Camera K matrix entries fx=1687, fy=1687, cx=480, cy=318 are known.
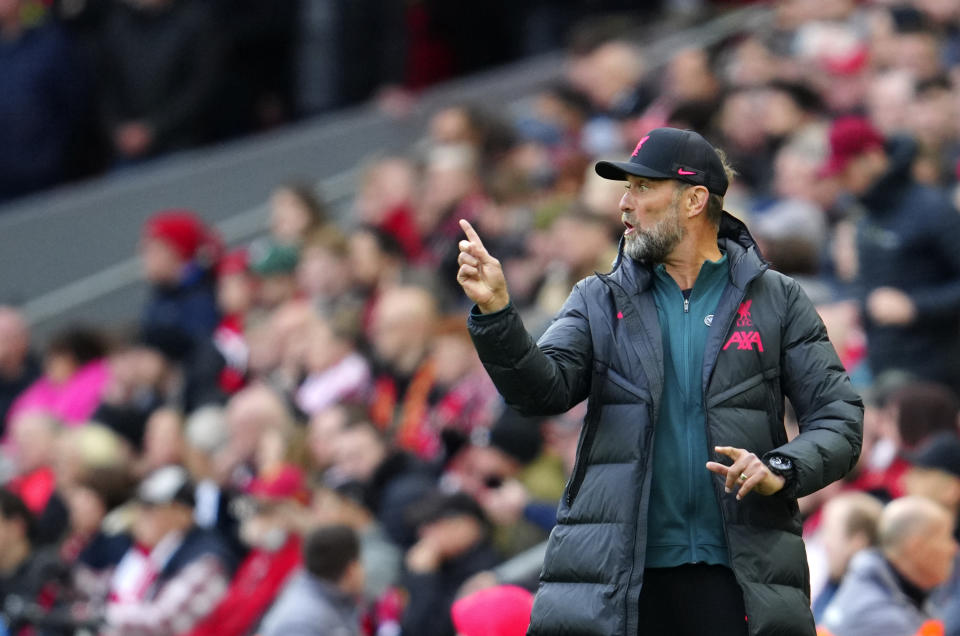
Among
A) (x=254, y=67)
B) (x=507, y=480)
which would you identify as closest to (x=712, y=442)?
(x=507, y=480)

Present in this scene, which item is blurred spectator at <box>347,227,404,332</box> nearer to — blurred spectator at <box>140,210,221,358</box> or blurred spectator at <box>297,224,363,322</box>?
blurred spectator at <box>297,224,363,322</box>

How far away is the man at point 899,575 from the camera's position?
5730 mm

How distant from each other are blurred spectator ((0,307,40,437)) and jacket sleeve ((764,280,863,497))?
27.0 ft

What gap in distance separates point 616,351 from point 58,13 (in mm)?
10678

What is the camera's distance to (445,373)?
8.80 meters

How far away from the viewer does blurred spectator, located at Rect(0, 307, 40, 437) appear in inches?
450

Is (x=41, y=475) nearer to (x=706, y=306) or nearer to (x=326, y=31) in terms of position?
(x=326, y=31)

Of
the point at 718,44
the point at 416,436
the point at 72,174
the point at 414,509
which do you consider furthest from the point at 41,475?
the point at 718,44

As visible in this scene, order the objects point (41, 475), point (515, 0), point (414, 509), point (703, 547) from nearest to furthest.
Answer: point (703, 547) < point (414, 509) < point (41, 475) < point (515, 0)

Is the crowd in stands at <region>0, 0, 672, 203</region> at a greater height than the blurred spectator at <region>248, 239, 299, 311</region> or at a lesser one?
greater

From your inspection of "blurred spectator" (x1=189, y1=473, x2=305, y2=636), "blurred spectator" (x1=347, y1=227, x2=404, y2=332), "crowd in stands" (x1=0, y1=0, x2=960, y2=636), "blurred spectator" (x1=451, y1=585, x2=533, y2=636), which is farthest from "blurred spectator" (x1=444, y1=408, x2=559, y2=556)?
"blurred spectator" (x1=347, y1=227, x2=404, y2=332)

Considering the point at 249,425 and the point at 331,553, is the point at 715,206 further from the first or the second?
the point at 249,425

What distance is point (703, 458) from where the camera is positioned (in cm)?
400

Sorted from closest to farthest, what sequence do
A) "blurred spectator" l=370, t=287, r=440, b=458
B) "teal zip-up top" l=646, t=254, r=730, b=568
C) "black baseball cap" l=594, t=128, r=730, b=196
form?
"teal zip-up top" l=646, t=254, r=730, b=568 < "black baseball cap" l=594, t=128, r=730, b=196 < "blurred spectator" l=370, t=287, r=440, b=458
